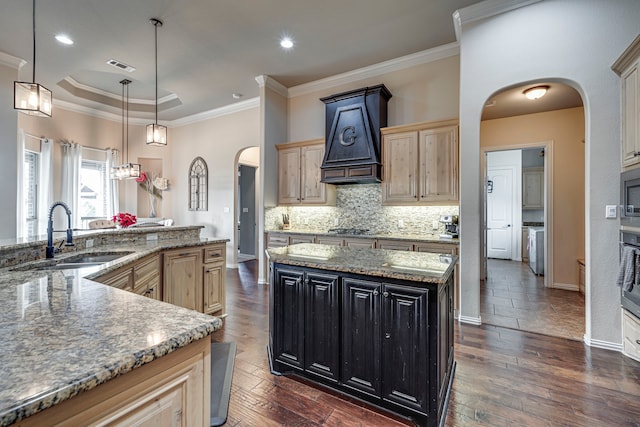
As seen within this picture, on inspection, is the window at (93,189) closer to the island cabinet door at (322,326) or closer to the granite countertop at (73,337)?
the granite countertop at (73,337)

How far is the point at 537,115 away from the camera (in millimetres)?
4762

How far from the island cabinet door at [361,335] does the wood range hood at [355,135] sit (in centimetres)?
254

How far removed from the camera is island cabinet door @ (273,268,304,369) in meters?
2.07

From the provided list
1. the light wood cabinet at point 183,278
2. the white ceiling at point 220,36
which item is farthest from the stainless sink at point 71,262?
the white ceiling at point 220,36

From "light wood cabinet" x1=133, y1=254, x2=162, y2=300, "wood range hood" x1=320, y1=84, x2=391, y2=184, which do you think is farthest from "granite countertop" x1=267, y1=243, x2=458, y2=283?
"wood range hood" x1=320, y1=84, x2=391, y2=184

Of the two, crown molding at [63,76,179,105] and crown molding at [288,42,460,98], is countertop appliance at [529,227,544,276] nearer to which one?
crown molding at [288,42,460,98]

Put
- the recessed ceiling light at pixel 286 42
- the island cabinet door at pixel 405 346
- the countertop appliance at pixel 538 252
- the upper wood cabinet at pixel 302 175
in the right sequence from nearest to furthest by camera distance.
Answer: the island cabinet door at pixel 405 346
the recessed ceiling light at pixel 286 42
the upper wood cabinet at pixel 302 175
the countertop appliance at pixel 538 252

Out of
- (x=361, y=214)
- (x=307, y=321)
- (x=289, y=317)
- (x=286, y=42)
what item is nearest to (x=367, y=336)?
(x=307, y=321)

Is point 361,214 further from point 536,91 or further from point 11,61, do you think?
point 11,61

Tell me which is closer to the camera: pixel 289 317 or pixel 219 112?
pixel 289 317

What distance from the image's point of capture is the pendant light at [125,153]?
17.1 feet

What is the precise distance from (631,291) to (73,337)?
367 centimetres

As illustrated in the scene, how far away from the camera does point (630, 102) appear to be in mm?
2426

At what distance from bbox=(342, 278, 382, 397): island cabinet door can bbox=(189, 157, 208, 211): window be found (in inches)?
224
